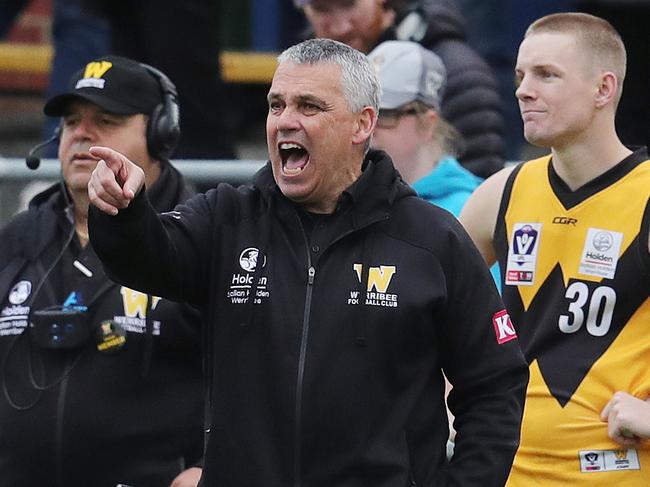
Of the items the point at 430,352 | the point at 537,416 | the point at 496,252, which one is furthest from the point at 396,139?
the point at 430,352

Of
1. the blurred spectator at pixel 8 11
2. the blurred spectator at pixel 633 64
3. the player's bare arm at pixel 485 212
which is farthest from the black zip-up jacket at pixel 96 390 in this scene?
the blurred spectator at pixel 8 11

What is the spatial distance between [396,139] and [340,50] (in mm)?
1620

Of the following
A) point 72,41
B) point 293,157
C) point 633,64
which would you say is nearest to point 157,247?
point 293,157

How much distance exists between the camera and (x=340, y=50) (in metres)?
4.51

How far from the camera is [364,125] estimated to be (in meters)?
4.56

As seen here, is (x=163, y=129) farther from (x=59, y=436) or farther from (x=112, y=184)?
(x=112, y=184)

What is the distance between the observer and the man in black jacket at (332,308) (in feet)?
14.2

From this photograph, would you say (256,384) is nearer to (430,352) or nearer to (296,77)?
(430,352)

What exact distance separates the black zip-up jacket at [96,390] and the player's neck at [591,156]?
3.84 ft

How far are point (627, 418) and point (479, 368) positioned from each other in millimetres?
598

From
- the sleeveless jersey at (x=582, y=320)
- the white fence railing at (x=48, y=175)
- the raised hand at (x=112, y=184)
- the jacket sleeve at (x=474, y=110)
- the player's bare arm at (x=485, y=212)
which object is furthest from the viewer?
the jacket sleeve at (x=474, y=110)

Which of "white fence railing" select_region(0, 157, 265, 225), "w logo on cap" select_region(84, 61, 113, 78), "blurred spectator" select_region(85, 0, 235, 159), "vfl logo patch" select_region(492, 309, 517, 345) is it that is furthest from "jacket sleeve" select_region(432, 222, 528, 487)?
"blurred spectator" select_region(85, 0, 235, 159)

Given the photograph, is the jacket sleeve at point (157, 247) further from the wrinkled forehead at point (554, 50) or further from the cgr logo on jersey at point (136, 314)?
the wrinkled forehead at point (554, 50)

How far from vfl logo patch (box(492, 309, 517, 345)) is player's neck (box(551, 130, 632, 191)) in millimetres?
789
